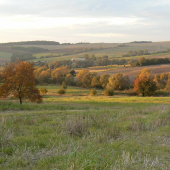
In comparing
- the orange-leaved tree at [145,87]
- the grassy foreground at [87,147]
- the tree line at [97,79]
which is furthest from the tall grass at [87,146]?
the tree line at [97,79]

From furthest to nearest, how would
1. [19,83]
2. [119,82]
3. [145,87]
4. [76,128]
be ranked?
[119,82]
[145,87]
[19,83]
[76,128]

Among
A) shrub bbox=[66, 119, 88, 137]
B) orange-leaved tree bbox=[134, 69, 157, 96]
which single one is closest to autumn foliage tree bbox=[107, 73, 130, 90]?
orange-leaved tree bbox=[134, 69, 157, 96]

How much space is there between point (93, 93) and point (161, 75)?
29.6 m

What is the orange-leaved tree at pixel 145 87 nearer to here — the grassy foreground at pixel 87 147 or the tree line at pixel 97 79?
the tree line at pixel 97 79

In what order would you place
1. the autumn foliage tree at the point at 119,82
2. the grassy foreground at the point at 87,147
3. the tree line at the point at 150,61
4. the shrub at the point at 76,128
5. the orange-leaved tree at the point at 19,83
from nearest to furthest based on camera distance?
the grassy foreground at the point at 87,147 < the shrub at the point at 76,128 < the orange-leaved tree at the point at 19,83 < the autumn foliage tree at the point at 119,82 < the tree line at the point at 150,61

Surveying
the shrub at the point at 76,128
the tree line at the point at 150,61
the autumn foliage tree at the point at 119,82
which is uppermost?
the tree line at the point at 150,61

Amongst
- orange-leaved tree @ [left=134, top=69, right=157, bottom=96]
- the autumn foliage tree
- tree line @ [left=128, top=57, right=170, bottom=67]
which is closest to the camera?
orange-leaved tree @ [left=134, top=69, right=157, bottom=96]

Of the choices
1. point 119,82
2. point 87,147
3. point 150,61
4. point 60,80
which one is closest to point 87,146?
point 87,147

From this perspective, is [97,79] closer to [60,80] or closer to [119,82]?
[119,82]

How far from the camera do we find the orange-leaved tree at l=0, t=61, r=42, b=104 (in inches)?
957

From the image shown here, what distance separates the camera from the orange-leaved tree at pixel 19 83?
2430 centimetres

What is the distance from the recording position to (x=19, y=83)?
24.3 m

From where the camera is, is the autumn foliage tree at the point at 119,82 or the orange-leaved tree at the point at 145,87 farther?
the autumn foliage tree at the point at 119,82

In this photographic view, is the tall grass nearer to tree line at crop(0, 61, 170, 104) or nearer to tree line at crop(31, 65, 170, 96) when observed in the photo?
tree line at crop(0, 61, 170, 104)
